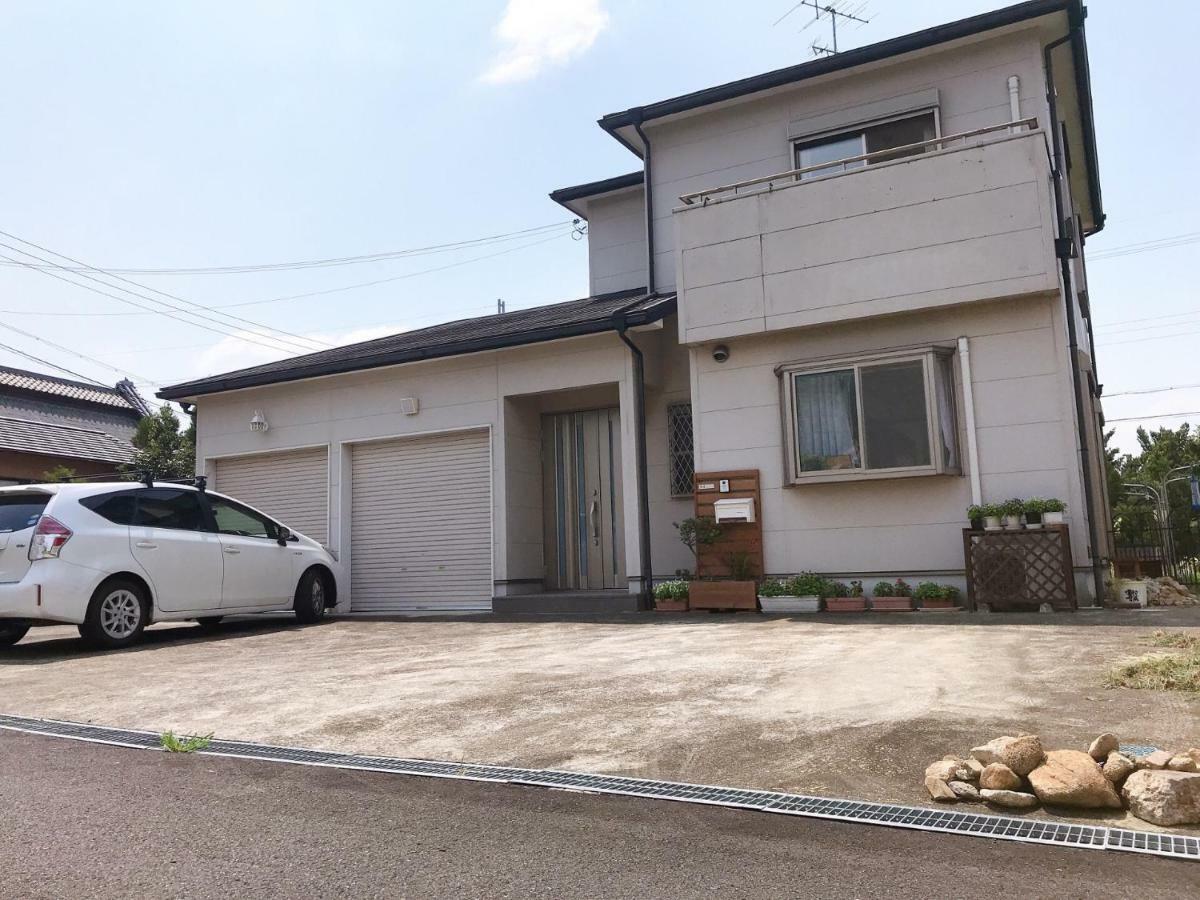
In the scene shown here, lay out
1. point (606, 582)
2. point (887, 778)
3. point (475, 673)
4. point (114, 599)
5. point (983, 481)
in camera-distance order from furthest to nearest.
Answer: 1. point (606, 582)
2. point (983, 481)
3. point (114, 599)
4. point (475, 673)
5. point (887, 778)

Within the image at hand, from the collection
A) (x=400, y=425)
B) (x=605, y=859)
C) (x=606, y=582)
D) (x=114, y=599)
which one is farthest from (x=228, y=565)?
(x=605, y=859)

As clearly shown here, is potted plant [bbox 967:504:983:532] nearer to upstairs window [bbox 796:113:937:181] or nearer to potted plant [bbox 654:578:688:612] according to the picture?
potted plant [bbox 654:578:688:612]

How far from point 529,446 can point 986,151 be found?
6077 mm

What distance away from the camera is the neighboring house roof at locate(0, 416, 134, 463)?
74.8ft

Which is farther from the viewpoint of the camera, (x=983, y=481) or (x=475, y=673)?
(x=983, y=481)

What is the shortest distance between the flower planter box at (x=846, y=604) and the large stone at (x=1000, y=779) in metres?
5.82

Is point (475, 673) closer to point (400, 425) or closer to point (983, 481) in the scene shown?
point (983, 481)

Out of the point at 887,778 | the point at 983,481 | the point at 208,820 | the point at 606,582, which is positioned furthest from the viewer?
the point at 606,582

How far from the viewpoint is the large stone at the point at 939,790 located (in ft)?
9.39

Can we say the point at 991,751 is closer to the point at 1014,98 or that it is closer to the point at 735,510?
the point at 735,510

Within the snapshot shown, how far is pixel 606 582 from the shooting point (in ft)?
36.7

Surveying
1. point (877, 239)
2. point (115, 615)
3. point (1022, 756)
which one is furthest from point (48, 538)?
point (877, 239)

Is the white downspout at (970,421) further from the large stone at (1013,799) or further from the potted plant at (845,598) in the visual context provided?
the large stone at (1013,799)

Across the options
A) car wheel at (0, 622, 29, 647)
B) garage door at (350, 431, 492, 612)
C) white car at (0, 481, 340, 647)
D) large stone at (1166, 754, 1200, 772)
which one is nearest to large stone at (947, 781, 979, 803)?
large stone at (1166, 754, 1200, 772)
